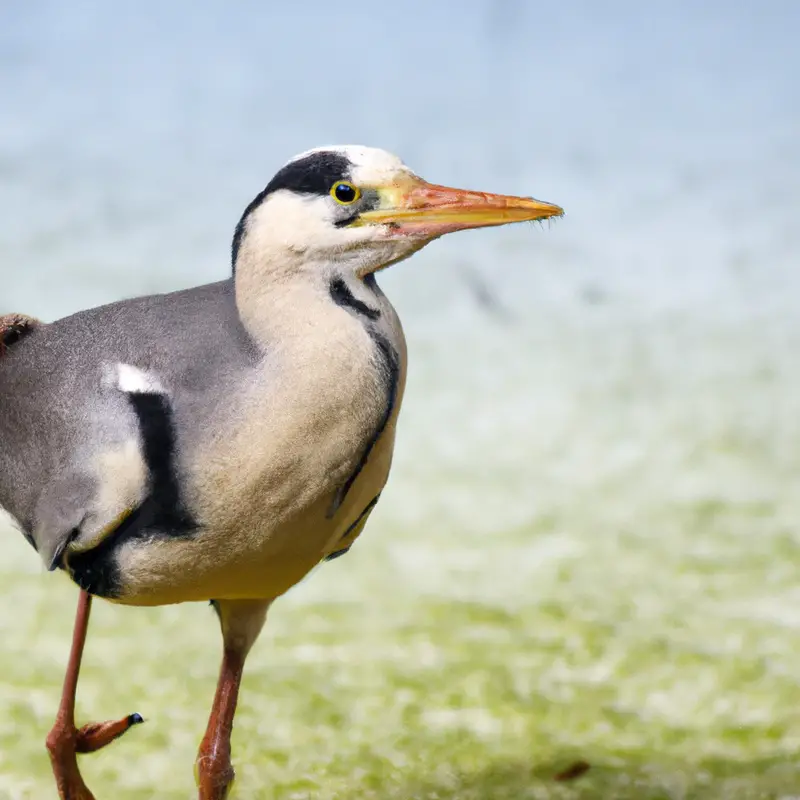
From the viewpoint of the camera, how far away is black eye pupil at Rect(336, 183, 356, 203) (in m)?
1.43

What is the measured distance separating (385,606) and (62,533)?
5.27ft

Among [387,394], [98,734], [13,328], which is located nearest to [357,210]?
[387,394]

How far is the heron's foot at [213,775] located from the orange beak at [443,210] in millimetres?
836

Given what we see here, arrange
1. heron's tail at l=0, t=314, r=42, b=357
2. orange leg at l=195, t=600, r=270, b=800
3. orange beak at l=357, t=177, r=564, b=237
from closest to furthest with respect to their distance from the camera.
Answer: orange beak at l=357, t=177, r=564, b=237
heron's tail at l=0, t=314, r=42, b=357
orange leg at l=195, t=600, r=270, b=800

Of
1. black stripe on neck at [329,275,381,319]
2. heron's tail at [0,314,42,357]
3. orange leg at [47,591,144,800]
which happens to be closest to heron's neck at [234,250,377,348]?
black stripe on neck at [329,275,381,319]

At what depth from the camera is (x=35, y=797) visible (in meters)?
2.19

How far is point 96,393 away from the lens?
1.52 meters

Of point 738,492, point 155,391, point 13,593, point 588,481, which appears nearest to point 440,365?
point 588,481

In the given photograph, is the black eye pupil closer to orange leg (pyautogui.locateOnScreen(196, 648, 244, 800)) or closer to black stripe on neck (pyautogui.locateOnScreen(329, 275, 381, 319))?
black stripe on neck (pyautogui.locateOnScreen(329, 275, 381, 319))

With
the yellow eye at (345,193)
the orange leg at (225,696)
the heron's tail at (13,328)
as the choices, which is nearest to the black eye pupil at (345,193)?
the yellow eye at (345,193)

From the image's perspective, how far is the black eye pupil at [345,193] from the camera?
1432 mm

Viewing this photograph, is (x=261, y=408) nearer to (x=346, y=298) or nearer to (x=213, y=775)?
(x=346, y=298)

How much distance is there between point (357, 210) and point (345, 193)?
23 mm

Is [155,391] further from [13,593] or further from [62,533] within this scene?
[13,593]
